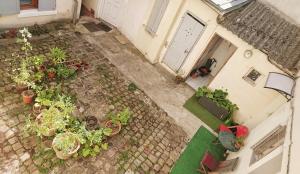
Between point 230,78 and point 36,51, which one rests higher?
point 230,78

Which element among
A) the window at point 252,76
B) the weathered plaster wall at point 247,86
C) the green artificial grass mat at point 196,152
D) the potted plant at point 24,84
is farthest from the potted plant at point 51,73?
the window at point 252,76

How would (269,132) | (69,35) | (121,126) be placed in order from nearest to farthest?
(269,132), (121,126), (69,35)

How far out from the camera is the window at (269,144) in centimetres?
761

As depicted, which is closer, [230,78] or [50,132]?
[50,132]

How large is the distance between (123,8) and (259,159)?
9.81 meters

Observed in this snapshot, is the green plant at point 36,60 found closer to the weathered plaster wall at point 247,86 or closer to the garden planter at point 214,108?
the garden planter at point 214,108

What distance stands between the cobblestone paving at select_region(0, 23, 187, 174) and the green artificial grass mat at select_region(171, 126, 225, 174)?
258 mm

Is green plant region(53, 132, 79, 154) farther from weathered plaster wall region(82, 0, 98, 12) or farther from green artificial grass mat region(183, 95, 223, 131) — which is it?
weathered plaster wall region(82, 0, 98, 12)

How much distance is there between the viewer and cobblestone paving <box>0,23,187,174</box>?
7.56m

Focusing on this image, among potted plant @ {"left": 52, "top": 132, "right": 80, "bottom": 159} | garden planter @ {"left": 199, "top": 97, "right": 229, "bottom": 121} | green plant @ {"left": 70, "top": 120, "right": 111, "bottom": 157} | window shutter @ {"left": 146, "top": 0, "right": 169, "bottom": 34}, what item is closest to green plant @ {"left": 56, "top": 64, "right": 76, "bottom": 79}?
green plant @ {"left": 70, "top": 120, "right": 111, "bottom": 157}

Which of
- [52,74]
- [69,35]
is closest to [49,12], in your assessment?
[69,35]

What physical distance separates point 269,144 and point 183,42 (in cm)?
582

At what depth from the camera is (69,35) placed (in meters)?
12.2

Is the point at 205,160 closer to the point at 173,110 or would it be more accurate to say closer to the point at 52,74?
the point at 173,110
